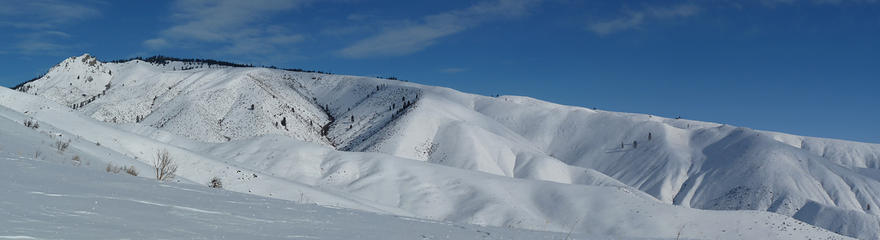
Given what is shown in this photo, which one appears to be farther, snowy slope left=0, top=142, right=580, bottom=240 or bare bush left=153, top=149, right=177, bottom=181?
bare bush left=153, top=149, right=177, bottom=181

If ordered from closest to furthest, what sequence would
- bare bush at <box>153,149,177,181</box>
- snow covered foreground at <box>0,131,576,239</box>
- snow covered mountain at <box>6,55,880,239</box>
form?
snow covered foreground at <box>0,131,576,239</box> < bare bush at <box>153,149,177,181</box> < snow covered mountain at <box>6,55,880,239</box>

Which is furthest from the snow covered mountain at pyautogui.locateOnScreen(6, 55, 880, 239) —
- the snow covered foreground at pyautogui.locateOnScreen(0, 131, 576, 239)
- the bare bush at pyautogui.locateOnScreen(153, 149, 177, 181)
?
the snow covered foreground at pyautogui.locateOnScreen(0, 131, 576, 239)

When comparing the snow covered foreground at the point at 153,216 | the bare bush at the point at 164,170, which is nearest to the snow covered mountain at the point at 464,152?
the bare bush at the point at 164,170

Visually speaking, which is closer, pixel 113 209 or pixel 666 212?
pixel 113 209

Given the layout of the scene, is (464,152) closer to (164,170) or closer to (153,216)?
(164,170)

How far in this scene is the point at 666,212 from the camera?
42.0 meters

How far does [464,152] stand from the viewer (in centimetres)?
10931

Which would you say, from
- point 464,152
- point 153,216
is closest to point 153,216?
point 153,216

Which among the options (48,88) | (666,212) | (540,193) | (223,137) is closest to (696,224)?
(666,212)

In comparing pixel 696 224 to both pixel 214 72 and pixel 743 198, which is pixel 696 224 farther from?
pixel 214 72

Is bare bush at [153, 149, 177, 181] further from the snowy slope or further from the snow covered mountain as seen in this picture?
the snowy slope

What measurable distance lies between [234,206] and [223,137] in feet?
375

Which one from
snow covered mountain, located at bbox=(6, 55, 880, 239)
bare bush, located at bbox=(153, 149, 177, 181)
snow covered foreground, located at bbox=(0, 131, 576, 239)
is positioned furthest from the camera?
snow covered mountain, located at bbox=(6, 55, 880, 239)

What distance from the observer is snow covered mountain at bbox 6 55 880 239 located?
40281 mm
